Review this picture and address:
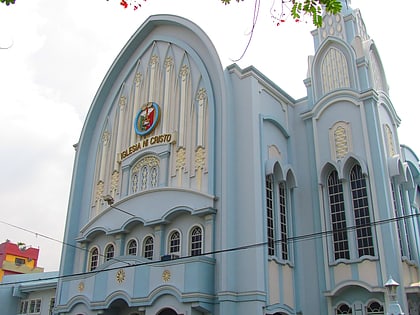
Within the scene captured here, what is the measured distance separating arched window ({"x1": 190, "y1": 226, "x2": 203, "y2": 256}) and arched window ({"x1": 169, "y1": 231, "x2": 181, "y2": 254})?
25.1 inches

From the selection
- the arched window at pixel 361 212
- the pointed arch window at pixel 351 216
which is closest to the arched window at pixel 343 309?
the pointed arch window at pixel 351 216

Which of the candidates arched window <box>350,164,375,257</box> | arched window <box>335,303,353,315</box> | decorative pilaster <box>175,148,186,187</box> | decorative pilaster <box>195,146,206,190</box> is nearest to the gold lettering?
decorative pilaster <box>175,148,186,187</box>

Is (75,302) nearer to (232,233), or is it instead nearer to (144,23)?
(232,233)

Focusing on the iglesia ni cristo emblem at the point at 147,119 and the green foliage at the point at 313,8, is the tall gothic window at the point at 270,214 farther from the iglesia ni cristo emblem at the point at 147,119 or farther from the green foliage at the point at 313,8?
the green foliage at the point at 313,8

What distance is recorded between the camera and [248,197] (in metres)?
16.1

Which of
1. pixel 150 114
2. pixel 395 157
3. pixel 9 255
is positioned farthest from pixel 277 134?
pixel 9 255

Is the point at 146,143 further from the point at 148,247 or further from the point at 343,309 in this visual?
the point at 343,309

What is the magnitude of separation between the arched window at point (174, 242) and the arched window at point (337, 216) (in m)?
5.73

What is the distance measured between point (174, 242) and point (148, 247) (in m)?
1.37

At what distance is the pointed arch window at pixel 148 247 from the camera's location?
18.5 meters

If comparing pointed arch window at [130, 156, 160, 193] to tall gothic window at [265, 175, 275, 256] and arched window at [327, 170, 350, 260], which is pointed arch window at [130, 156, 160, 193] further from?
arched window at [327, 170, 350, 260]

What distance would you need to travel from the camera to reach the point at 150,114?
21.0 metres

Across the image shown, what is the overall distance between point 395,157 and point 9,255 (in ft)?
116

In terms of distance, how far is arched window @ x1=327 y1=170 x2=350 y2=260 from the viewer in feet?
55.1
